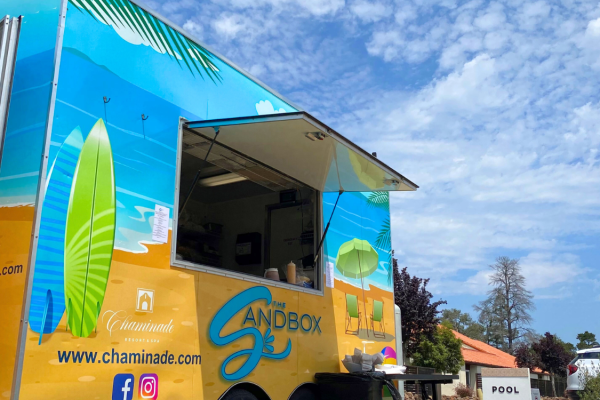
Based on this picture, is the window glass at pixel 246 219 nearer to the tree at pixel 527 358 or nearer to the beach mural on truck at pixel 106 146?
the beach mural on truck at pixel 106 146

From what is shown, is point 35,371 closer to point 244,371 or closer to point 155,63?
point 244,371

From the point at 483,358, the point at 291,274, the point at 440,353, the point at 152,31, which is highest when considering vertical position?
the point at 152,31

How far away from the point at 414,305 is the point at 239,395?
18350 millimetres

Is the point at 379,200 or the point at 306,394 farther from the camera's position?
the point at 379,200

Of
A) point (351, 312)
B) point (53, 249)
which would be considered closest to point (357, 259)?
point (351, 312)

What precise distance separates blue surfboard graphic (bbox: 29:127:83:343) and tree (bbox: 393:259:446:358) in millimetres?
19309

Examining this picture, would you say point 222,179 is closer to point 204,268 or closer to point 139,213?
point 204,268

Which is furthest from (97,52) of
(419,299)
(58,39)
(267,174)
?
(419,299)

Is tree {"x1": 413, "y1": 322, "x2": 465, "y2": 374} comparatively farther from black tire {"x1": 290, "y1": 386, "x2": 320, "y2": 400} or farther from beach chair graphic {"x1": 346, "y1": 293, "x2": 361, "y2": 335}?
black tire {"x1": 290, "y1": 386, "x2": 320, "y2": 400}

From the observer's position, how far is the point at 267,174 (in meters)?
6.32

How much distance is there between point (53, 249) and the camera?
11.4ft

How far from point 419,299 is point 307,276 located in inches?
666

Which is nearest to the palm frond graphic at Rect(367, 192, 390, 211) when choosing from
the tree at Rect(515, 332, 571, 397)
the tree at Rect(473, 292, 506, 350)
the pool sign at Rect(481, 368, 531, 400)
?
the pool sign at Rect(481, 368, 531, 400)

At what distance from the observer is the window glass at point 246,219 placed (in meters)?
6.24
